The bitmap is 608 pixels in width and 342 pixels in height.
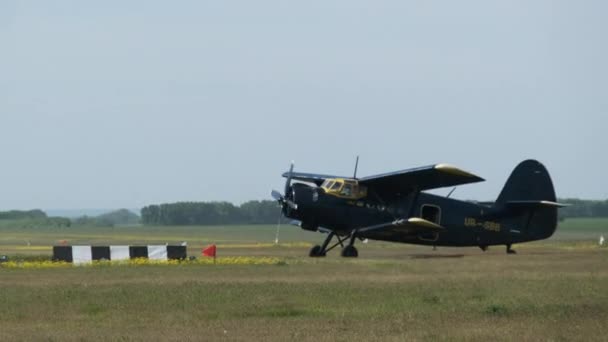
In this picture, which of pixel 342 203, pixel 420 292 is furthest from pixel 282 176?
pixel 420 292

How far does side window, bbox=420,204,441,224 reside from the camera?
1400 inches

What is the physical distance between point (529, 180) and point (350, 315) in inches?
813

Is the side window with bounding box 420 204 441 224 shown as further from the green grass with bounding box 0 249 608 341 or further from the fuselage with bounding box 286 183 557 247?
the green grass with bounding box 0 249 608 341

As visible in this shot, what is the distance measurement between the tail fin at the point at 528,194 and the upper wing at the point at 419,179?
3.05m

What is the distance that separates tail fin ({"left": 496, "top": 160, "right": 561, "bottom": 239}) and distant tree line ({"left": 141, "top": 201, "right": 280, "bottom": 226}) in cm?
7863

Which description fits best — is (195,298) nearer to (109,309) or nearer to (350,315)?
(109,309)

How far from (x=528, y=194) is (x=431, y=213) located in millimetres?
3619

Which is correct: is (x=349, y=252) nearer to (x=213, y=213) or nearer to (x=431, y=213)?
(x=431, y=213)

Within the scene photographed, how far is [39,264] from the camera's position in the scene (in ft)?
100

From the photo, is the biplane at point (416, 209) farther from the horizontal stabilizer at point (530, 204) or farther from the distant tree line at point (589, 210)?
the distant tree line at point (589, 210)

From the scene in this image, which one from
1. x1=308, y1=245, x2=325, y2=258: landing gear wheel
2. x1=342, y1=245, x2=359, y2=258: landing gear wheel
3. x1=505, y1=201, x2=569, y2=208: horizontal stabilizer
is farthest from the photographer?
x1=505, y1=201, x2=569, y2=208: horizontal stabilizer

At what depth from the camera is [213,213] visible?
393 ft

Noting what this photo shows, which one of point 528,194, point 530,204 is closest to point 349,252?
point 530,204

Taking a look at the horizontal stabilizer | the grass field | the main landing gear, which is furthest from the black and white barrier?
the horizontal stabilizer
